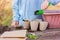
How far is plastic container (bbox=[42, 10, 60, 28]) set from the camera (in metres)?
A: 1.76

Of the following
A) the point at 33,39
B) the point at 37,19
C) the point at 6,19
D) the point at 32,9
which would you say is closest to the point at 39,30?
the point at 37,19

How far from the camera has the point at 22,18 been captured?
1.81 m

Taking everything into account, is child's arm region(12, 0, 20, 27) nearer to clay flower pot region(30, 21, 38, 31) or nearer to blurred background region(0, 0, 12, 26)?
blurred background region(0, 0, 12, 26)

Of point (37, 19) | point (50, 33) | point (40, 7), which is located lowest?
point (50, 33)

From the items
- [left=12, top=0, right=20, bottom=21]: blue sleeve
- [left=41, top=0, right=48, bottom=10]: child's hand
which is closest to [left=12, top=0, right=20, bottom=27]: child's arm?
[left=12, top=0, right=20, bottom=21]: blue sleeve

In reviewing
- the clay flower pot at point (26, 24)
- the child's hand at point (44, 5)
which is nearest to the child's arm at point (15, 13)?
the clay flower pot at point (26, 24)

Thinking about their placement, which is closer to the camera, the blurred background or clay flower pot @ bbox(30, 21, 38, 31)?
clay flower pot @ bbox(30, 21, 38, 31)

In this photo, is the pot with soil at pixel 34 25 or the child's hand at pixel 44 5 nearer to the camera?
the pot with soil at pixel 34 25

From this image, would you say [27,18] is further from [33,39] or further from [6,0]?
[33,39]

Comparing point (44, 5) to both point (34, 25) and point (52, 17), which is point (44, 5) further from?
point (34, 25)

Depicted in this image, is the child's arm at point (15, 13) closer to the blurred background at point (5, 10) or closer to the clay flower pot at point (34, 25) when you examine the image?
the blurred background at point (5, 10)

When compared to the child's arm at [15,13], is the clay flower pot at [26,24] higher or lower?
lower

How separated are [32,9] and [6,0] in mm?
287

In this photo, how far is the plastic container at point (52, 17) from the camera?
1.76 meters
